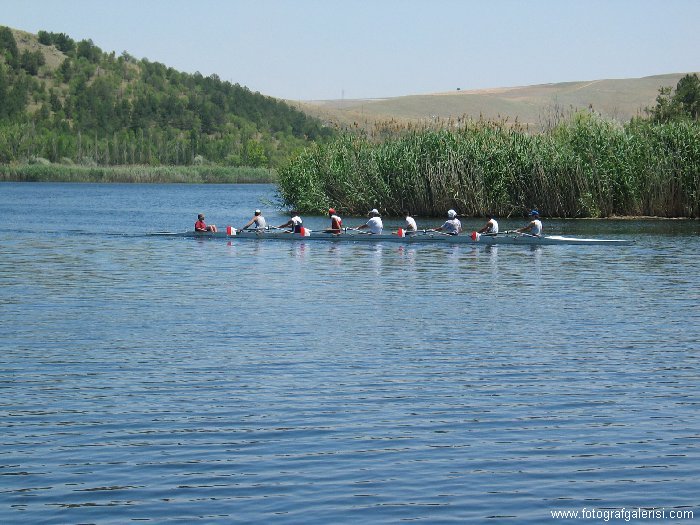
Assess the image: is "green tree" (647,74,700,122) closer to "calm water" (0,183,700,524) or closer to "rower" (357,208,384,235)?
"rower" (357,208,384,235)

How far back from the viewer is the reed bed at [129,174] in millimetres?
120000

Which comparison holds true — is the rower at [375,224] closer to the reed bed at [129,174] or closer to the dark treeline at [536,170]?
the dark treeline at [536,170]

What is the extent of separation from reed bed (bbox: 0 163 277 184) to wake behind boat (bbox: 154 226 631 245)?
256ft

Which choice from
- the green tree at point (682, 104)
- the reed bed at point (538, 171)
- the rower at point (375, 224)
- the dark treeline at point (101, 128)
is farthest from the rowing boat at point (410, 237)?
the dark treeline at point (101, 128)

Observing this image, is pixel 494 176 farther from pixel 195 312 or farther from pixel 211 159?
pixel 211 159

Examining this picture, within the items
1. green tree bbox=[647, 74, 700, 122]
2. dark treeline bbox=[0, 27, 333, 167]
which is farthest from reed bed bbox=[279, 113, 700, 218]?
dark treeline bbox=[0, 27, 333, 167]

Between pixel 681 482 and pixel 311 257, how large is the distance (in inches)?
1082

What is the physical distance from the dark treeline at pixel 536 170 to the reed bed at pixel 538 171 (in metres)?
0.05

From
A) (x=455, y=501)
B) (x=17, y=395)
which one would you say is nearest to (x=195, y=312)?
(x=17, y=395)

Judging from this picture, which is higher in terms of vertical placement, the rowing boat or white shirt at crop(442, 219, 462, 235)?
white shirt at crop(442, 219, 462, 235)

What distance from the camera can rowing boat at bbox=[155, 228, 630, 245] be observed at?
131ft

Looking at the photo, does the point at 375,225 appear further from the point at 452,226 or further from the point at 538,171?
the point at 538,171

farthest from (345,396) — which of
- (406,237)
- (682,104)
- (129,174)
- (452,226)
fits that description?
(129,174)

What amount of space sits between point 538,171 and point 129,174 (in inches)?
3250
